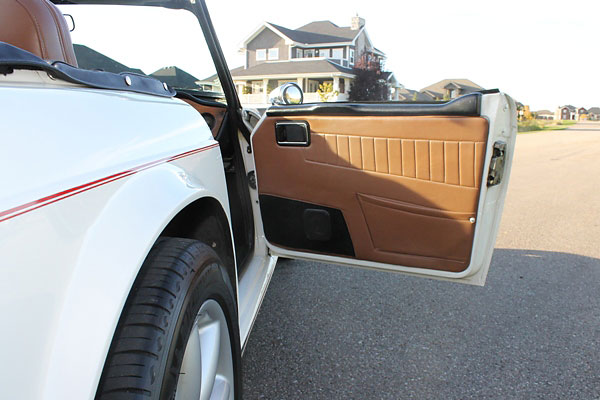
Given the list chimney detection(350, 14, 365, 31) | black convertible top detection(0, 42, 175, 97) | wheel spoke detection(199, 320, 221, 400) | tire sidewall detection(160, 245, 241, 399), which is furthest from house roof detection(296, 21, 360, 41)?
wheel spoke detection(199, 320, 221, 400)

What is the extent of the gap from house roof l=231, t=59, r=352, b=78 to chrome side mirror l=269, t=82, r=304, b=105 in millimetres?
36164

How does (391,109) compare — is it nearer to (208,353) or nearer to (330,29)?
(208,353)

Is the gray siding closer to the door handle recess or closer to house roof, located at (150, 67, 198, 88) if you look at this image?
house roof, located at (150, 67, 198, 88)

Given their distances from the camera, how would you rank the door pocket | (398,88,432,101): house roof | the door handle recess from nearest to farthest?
the door pocket < the door handle recess < (398,88,432,101): house roof

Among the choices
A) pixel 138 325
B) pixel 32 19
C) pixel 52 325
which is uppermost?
pixel 32 19

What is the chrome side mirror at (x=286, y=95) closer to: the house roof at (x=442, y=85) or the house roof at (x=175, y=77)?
the house roof at (x=175, y=77)

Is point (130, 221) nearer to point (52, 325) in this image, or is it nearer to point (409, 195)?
point (52, 325)

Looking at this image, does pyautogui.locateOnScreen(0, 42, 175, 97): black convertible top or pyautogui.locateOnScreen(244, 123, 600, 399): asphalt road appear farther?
pyautogui.locateOnScreen(244, 123, 600, 399): asphalt road

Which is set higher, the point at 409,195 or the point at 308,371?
the point at 409,195

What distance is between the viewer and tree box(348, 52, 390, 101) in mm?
39531

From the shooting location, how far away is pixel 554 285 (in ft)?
11.9

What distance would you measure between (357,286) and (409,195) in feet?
5.16

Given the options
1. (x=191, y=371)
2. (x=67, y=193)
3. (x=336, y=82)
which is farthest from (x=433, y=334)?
(x=336, y=82)

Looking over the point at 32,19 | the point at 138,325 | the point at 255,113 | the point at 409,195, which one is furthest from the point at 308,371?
the point at 32,19
